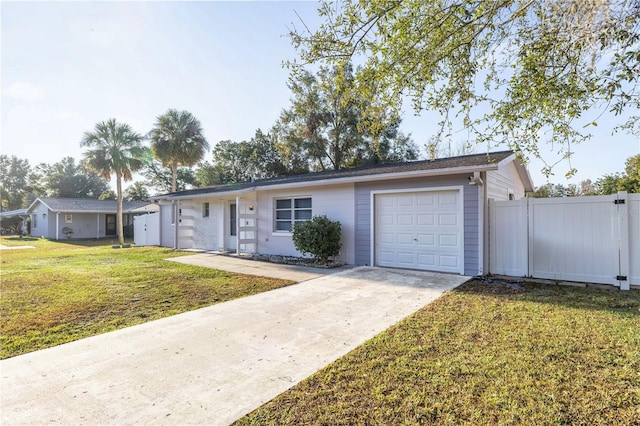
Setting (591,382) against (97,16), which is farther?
(97,16)

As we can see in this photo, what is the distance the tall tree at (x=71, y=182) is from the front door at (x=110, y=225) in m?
16.5

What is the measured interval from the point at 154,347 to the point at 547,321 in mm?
5029

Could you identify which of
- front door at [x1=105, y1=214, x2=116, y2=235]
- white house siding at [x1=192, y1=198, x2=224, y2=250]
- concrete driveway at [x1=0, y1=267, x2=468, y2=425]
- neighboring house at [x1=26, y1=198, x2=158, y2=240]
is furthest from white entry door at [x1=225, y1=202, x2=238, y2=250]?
front door at [x1=105, y1=214, x2=116, y2=235]

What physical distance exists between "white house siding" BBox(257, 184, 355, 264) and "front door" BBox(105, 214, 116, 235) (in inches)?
838

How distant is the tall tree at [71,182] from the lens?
131 feet

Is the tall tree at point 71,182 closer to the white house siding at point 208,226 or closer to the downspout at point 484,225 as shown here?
the white house siding at point 208,226

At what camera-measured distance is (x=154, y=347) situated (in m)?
3.59

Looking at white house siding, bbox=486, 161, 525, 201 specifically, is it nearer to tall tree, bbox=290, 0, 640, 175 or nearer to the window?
tall tree, bbox=290, 0, 640, 175

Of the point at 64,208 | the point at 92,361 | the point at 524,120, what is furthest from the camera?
the point at 64,208

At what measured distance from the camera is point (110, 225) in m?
26.8

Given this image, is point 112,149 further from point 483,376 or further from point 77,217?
point 483,376

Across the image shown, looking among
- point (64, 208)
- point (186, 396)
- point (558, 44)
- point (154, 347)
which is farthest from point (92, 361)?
point (64, 208)

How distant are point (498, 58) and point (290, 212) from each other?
806 cm

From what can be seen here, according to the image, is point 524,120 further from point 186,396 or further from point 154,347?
point 154,347
